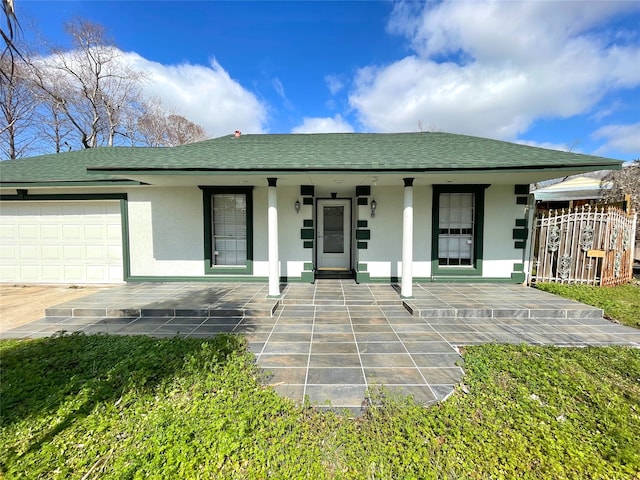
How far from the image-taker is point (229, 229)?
6711 mm

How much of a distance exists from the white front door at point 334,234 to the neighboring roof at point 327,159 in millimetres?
1680

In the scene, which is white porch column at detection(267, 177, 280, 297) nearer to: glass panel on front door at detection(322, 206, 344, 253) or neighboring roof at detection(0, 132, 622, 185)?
neighboring roof at detection(0, 132, 622, 185)

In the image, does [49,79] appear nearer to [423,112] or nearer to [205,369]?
[205,369]

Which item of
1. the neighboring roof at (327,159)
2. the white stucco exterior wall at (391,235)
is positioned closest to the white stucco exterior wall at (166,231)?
the neighboring roof at (327,159)

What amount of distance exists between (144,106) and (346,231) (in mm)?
18634

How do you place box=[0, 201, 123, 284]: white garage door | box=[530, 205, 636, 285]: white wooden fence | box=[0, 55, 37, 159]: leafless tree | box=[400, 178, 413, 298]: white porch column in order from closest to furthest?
box=[400, 178, 413, 298]: white porch column, box=[530, 205, 636, 285]: white wooden fence, box=[0, 201, 123, 284]: white garage door, box=[0, 55, 37, 159]: leafless tree

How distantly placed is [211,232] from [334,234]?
129 inches

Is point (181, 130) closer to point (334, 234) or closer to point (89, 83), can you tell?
point (89, 83)

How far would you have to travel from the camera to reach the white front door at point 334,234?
24.2 feet

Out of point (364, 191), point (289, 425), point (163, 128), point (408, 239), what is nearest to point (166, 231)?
point (364, 191)

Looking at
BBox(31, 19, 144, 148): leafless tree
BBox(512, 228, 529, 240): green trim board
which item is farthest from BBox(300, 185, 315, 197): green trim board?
BBox(31, 19, 144, 148): leafless tree

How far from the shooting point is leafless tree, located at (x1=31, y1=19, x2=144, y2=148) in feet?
45.0

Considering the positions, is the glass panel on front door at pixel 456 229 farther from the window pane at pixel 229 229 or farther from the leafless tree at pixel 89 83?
the leafless tree at pixel 89 83

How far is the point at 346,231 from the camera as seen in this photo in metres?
7.42
